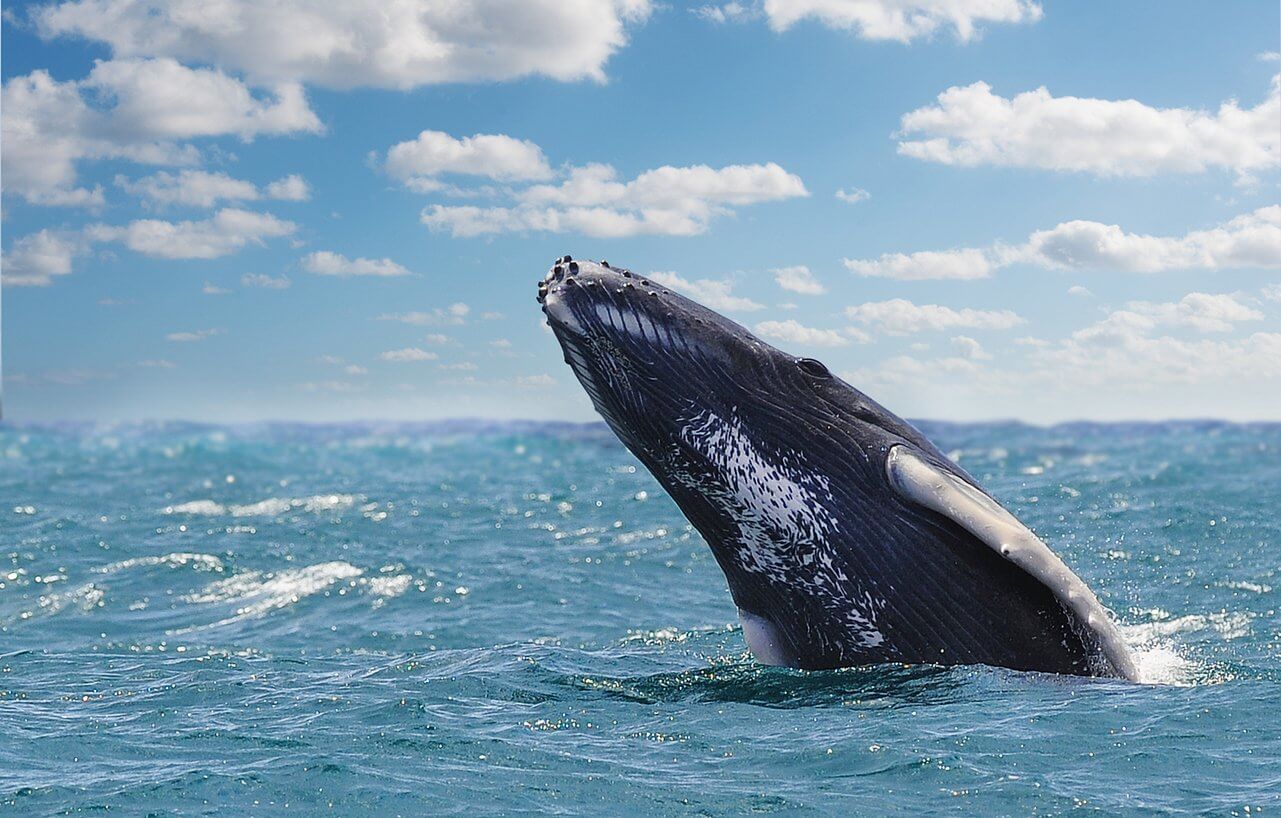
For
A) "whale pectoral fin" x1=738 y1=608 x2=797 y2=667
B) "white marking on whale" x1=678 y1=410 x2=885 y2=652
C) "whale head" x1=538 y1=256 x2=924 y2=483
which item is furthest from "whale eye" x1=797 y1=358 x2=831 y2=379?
"whale pectoral fin" x1=738 y1=608 x2=797 y2=667

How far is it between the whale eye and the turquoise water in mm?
1895

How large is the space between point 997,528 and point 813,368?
1.64 meters

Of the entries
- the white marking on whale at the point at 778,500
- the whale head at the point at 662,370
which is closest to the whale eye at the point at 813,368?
the whale head at the point at 662,370

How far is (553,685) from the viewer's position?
9055 mm

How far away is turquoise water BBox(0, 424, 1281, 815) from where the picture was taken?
6516 millimetres

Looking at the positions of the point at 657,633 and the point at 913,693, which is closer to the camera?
the point at 913,693

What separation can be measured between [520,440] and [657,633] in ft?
179

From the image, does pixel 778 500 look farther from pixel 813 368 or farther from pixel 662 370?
pixel 662 370

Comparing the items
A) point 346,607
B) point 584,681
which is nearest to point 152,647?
point 346,607

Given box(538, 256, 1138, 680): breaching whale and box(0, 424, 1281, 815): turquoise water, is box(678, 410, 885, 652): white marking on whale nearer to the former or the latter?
box(538, 256, 1138, 680): breaching whale

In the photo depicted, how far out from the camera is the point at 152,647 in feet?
44.8

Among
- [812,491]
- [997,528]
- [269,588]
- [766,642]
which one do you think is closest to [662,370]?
[812,491]

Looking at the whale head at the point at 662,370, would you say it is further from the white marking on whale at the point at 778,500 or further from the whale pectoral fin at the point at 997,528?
the whale pectoral fin at the point at 997,528

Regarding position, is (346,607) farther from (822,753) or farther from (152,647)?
(822,753)
